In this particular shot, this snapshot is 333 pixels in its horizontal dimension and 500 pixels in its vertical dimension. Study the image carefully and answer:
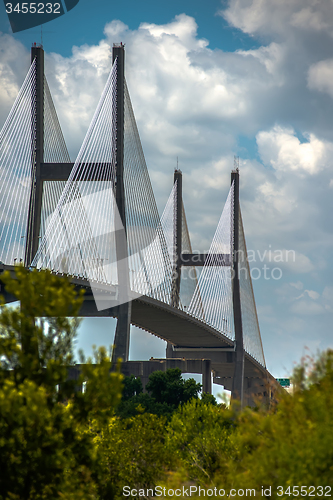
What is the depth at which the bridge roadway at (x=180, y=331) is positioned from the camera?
1505 inches

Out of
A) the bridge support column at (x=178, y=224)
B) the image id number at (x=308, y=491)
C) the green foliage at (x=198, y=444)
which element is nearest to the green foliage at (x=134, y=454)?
the green foliage at (x=198, y=444)

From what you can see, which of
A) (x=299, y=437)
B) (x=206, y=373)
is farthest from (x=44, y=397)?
(x=206, y=373)

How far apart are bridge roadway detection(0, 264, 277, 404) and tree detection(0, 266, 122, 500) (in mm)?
20303

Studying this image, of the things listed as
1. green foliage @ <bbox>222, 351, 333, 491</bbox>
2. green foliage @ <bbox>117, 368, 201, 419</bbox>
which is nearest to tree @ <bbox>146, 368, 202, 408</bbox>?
green foliage @ <bbox>117, 368, 201, 419</bbox>

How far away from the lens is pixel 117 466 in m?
21.9

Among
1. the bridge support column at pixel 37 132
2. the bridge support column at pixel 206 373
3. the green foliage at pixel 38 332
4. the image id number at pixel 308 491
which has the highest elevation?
the bridge support column at pixel 37 132

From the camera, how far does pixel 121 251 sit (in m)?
35.6

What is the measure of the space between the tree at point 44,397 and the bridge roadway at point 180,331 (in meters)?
20.3

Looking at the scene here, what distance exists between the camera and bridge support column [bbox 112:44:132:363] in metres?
35.9

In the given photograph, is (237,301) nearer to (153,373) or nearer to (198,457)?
(153,373)

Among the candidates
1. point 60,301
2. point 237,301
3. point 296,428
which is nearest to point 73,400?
point 60,301

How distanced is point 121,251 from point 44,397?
24.6m

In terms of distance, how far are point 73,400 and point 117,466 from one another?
10227 mm
